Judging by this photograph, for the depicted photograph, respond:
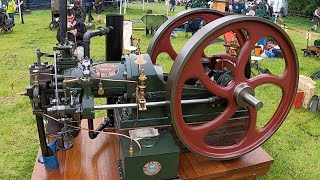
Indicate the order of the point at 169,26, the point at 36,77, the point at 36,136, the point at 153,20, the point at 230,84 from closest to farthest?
the point at 36,77 → the point at 230,84 → the point at 169,26 → the point at 36,136 → the point at 153,20

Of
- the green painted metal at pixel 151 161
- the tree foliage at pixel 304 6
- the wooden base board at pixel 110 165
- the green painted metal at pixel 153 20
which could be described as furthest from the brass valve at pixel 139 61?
the tree foliage at pixel 304 6

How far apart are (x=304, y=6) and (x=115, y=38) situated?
18.2m

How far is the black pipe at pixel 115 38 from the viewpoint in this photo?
110 inches

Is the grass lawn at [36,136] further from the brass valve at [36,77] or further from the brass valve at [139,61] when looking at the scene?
the brass valve at [139,61]

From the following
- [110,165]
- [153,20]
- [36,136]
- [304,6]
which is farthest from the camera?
[304,6]

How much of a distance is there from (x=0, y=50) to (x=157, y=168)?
662 cm

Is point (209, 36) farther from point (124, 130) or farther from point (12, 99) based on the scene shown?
point (12, 99)

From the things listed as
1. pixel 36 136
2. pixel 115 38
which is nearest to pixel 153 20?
pixel 36 136

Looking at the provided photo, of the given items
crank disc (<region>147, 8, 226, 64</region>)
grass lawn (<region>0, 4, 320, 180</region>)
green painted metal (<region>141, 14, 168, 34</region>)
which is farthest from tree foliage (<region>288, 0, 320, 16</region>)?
crank disc (<region>147, 8, 226, 64</region>)

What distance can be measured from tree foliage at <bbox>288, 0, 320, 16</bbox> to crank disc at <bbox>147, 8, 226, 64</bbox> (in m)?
16.6

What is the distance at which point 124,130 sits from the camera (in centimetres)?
244

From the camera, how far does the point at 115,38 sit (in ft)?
9.41

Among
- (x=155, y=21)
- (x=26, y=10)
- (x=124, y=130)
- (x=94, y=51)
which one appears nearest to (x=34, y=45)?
(x=94, y=51)

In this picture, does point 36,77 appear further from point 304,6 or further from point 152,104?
point 304,6
